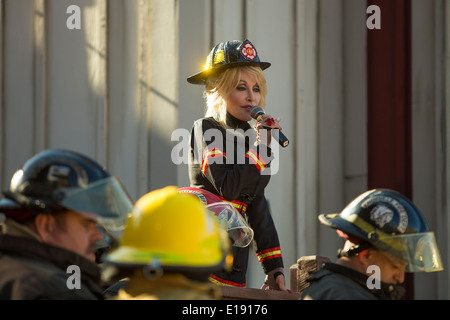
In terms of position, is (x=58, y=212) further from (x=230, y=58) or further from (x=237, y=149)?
(x=230, y=58)

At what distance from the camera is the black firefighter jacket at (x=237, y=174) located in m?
4.39

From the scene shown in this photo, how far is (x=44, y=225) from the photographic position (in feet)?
9.84

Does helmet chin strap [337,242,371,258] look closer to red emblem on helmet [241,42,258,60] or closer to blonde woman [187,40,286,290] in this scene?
blonde woman [187,40,286,290]

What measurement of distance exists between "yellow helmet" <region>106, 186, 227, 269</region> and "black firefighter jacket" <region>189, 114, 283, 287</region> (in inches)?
72.7

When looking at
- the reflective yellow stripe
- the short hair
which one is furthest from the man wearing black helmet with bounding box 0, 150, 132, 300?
the short hair

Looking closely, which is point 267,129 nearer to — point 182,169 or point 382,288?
point 382,288

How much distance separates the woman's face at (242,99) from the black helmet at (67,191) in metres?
1.70

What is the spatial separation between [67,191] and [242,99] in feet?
6.05

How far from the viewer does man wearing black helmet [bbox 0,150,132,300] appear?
295 cm

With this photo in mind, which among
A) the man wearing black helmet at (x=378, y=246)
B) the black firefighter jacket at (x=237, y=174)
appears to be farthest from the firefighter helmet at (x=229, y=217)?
the man wearing black helmet at (x=378, y=246)

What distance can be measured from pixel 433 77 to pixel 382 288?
13.7 feet
